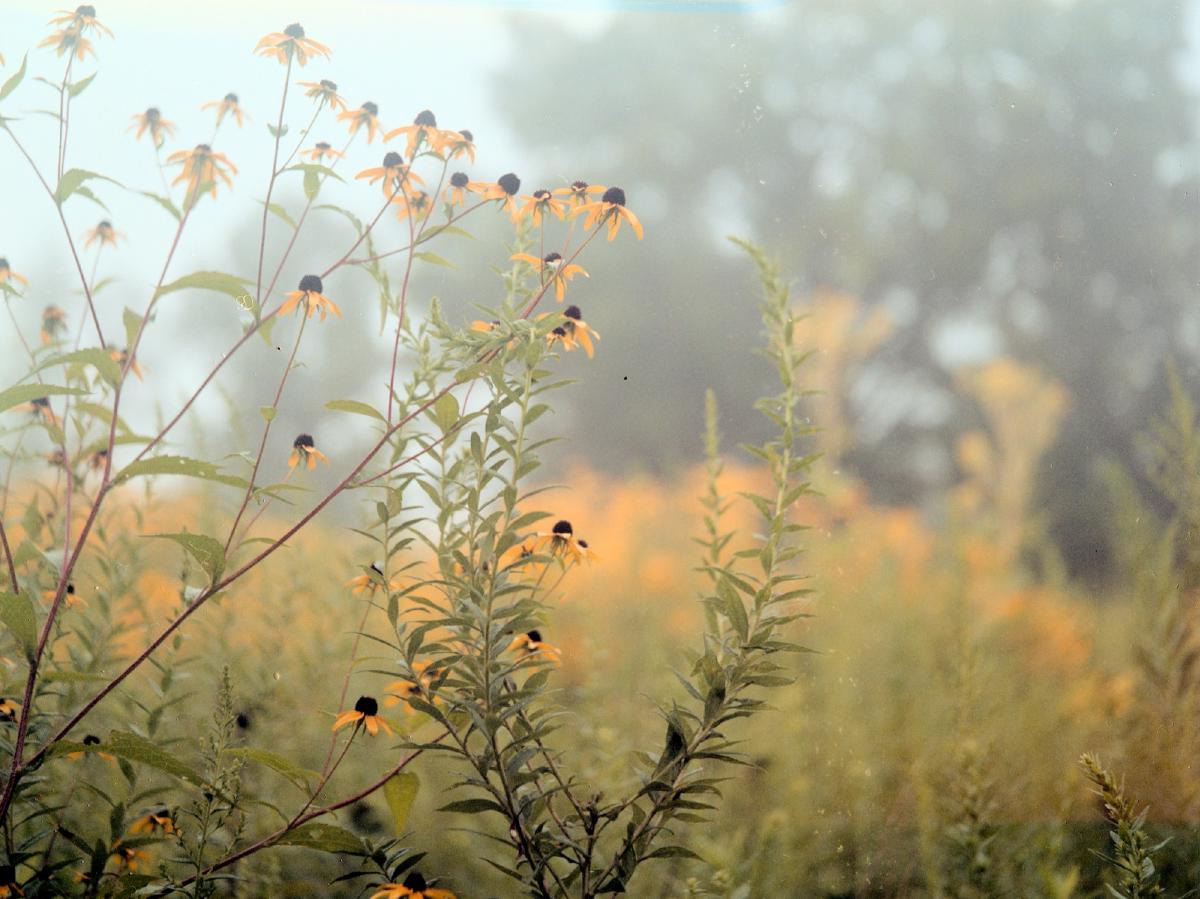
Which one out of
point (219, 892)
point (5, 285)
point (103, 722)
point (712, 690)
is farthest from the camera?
point (103, 722)

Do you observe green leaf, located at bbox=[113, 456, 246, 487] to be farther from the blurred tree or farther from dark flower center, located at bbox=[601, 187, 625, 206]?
the blurred tree

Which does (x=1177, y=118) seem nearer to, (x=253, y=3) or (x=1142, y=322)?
(x=1142, y=322)

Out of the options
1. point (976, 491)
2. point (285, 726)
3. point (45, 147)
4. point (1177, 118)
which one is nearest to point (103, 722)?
point (285, 726)

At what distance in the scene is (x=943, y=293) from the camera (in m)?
1.47

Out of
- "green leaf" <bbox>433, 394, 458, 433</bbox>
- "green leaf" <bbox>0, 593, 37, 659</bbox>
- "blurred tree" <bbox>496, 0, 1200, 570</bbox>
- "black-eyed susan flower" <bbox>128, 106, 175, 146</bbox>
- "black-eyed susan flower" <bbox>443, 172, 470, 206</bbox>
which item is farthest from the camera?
"blurred tree" <bbox>496, 0, 1200, 570</bbox>

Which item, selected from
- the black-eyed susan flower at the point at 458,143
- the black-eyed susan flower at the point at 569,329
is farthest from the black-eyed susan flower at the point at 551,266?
the black-eyed susan flower at the point at 458,143

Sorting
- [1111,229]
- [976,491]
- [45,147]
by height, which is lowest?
[976,491]

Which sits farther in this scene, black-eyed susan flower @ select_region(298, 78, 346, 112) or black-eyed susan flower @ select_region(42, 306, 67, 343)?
black-eyed susan flower @ select_region(42, 306, 67, 343)

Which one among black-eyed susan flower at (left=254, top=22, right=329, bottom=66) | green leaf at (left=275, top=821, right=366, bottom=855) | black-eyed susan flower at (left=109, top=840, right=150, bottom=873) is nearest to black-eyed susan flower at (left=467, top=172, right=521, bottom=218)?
black-eyed susan flower at (left=254, top=22, right=329, bottom=66)

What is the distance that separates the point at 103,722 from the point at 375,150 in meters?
0.80

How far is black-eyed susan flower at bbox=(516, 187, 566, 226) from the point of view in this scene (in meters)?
0.89

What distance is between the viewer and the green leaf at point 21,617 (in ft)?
2.38

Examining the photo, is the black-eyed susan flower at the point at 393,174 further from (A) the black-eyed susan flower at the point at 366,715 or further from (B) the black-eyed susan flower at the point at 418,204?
(A) the black-eyed susan flower at the point at 366,715

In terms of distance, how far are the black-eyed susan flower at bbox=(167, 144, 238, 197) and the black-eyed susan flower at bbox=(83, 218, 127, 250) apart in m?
0.19
